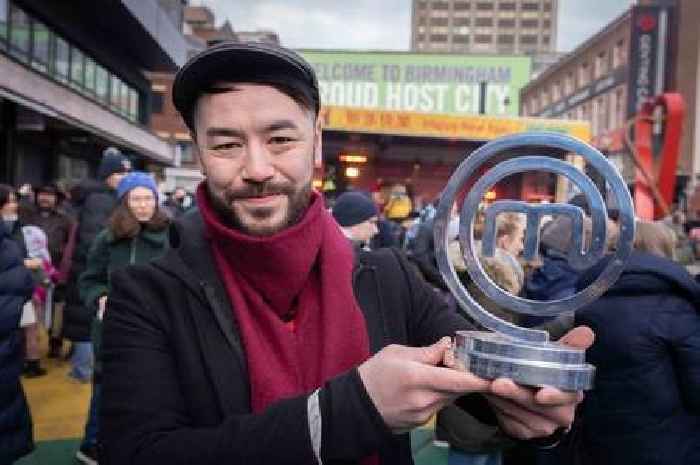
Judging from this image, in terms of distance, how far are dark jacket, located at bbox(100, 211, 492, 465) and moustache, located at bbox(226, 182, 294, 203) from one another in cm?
16

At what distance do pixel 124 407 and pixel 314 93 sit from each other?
0.67 metres

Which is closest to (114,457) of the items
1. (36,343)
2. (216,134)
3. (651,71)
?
(216,134)

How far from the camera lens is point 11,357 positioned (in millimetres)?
3320

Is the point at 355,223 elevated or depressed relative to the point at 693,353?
elevated

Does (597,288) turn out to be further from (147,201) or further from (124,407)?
(147,201)

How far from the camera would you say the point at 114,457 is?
44.9 inches

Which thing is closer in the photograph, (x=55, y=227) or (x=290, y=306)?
(x=290, y=306)

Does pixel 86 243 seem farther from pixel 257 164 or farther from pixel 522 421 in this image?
pixel 522 421

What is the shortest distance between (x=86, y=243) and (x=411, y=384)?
530 cm

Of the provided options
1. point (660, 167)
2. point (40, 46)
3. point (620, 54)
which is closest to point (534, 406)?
point (660, 167)

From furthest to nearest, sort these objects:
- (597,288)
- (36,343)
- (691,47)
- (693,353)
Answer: (691,47) → (36,343) → (693,353) → (597,288)

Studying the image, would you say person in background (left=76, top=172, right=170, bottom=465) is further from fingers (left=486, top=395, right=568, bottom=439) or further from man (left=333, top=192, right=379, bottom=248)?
fingers (left=486, top=395, right=568, bottom=439)

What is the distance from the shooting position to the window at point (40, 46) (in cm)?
1324

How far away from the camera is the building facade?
404 feet
